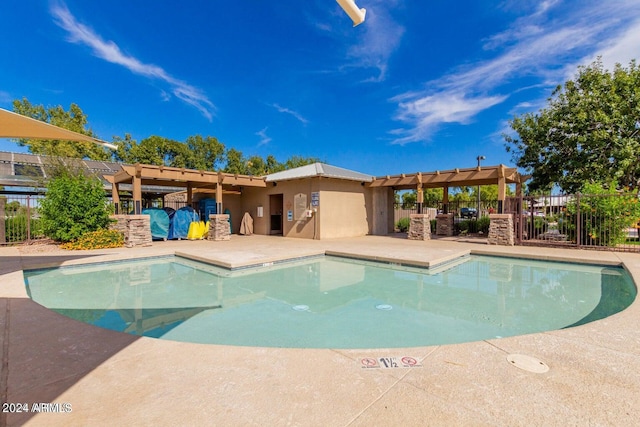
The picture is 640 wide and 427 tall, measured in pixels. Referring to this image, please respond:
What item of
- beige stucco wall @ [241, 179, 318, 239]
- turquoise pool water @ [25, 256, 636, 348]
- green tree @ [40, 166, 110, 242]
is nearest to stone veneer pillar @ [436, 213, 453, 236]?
beige stucco wall @ [241, 179, 318, 239]

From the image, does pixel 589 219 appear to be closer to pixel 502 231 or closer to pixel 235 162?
pixel 502 231

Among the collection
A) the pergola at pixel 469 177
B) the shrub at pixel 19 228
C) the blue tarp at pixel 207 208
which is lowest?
the shrub at pixel 19 228

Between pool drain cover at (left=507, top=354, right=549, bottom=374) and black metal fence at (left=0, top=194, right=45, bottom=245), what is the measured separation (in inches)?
575

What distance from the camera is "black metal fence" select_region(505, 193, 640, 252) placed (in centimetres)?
956

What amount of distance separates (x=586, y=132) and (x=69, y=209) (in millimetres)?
21242

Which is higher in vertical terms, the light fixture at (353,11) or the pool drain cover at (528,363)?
the light fixture at (353,11)

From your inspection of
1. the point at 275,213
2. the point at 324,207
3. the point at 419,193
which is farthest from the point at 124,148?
the point at 419,193

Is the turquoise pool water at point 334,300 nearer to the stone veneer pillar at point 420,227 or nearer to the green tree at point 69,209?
the green tree at point 69,209

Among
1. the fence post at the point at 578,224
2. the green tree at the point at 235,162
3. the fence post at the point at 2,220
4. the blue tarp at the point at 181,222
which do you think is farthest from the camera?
the green tree at the point at 235,162

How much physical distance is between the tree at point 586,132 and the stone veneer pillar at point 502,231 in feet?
17.8

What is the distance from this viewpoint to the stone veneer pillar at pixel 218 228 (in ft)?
43.4

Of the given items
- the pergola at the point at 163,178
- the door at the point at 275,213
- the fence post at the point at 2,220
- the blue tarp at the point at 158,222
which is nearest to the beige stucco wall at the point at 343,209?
the door at the point at 275,213

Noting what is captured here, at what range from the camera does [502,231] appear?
11250 mm

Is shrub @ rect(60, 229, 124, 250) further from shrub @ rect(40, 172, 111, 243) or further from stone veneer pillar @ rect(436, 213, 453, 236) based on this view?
stone veneer pillar @ rect(436, 213, 453, 236)
